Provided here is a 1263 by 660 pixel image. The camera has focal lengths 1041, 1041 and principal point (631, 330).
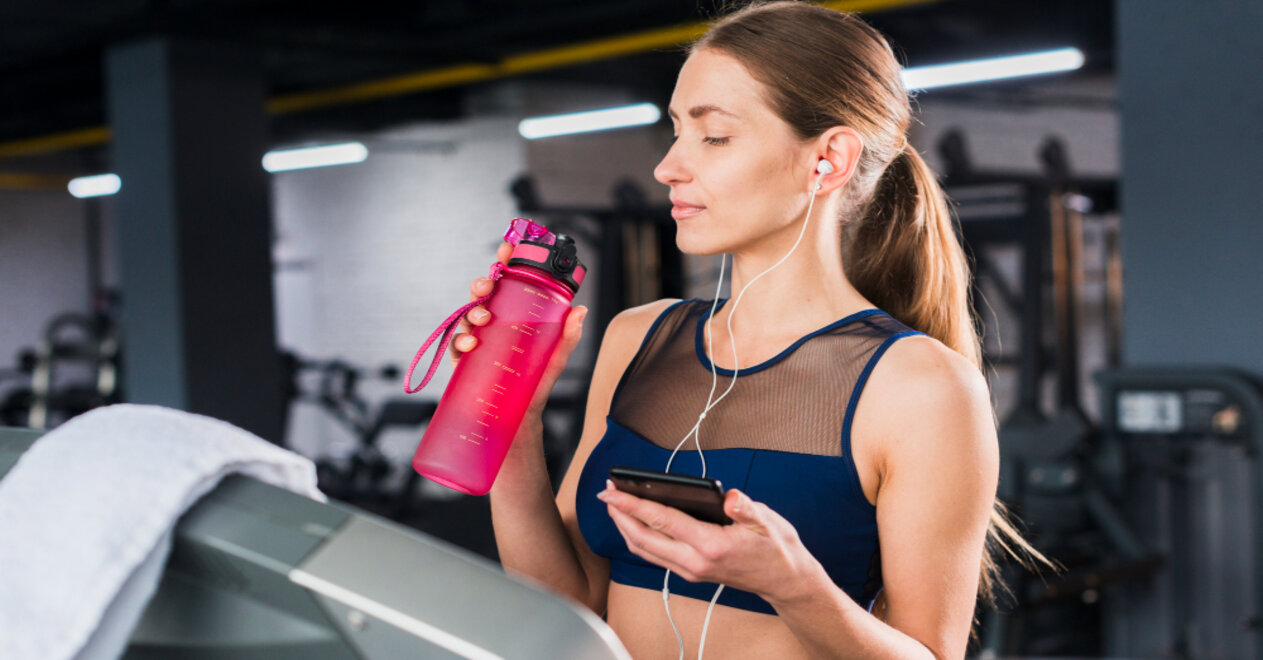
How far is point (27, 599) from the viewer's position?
406 millimetres

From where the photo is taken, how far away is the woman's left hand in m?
0.77

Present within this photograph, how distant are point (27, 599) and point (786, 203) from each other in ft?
2.71

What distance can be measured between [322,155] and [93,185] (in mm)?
Answer: 3484

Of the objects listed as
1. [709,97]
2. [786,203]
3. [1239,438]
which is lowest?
[1239,438]

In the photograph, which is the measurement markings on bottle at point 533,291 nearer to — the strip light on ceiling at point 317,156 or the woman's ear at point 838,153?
the woman's ear at point 838,153

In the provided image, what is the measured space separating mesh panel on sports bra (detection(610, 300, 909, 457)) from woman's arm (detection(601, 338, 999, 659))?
39 mm

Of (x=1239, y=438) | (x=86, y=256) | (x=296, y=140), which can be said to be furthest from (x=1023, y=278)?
(x=86, y=256)

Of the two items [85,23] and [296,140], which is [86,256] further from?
[85,23]

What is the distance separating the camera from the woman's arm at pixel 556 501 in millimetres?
1153

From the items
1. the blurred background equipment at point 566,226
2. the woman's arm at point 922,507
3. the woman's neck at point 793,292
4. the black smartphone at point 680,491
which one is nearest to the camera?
the black smartphone at point 680,491

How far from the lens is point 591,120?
6789mm

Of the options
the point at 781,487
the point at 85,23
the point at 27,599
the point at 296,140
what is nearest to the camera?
the point at 27,599

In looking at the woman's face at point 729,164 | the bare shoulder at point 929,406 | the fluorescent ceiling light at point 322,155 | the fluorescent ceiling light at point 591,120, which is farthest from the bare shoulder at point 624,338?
the fluorescent ceiling light at point 322,155

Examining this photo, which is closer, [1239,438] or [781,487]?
[781,487]
